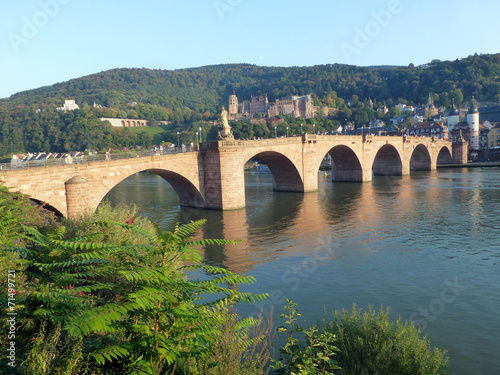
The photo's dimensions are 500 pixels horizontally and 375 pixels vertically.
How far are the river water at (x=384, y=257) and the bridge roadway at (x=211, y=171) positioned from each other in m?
2.09

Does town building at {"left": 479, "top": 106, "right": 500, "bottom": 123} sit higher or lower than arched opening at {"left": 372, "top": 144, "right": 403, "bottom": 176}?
higher

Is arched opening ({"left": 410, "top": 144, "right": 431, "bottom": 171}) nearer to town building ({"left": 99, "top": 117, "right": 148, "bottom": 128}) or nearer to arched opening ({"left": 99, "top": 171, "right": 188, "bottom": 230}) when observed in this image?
arched opening ({"left": 99, "top": 171, "right": 188, "bottom": 230})

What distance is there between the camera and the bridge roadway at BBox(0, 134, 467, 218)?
898 inches

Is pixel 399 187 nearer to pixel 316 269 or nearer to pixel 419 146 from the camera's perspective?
pixel 419 146

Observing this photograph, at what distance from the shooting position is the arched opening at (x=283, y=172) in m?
41.6

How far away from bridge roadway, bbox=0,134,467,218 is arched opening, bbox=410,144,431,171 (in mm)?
14852

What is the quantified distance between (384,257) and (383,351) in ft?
36.9

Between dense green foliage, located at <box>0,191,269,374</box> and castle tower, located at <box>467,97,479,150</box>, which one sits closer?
dense green foliage, located at <box>0,191,269,374</box>

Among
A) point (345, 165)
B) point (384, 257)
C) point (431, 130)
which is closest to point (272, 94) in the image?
point (431, 130)

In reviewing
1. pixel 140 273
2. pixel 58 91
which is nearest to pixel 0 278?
pixel 140 273

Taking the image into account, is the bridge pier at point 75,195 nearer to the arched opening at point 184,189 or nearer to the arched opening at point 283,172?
the arched opening at point 184,189

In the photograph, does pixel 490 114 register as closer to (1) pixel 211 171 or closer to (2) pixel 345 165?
(2) pixel 345 165

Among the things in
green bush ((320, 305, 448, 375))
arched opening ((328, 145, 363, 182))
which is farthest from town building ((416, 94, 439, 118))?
A: green bush ((320, 305, 448, 375))

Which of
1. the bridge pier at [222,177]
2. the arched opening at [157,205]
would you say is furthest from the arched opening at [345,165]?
the bridge pier at [222,177]
